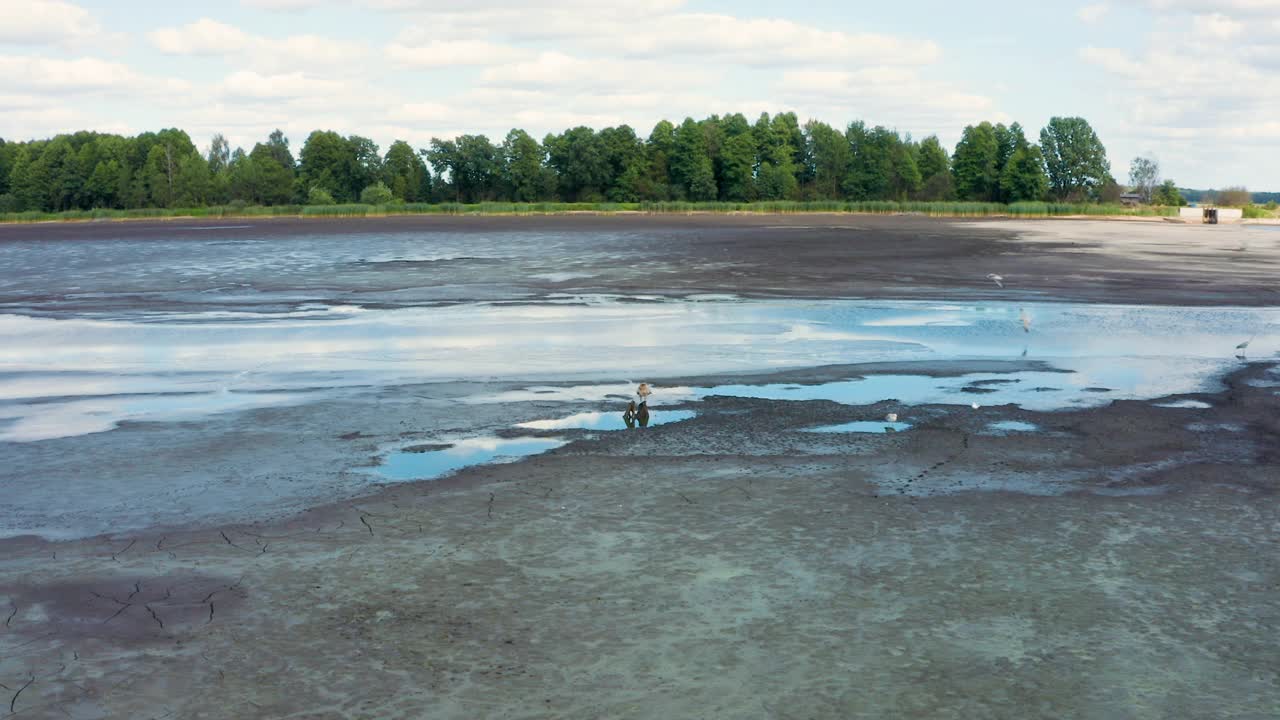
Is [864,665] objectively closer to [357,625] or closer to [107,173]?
[357,625]

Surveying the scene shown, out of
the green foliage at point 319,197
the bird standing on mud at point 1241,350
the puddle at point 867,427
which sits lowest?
the puddle at point 867,427

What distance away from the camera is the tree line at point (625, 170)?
158500 millimetres

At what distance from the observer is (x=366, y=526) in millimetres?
9359

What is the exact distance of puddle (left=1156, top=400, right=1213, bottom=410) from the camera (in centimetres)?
1413

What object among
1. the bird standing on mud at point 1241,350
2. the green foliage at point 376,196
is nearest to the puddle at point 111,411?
the bird standing on mud at point 1241,350

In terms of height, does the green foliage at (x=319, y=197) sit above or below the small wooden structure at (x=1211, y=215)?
above

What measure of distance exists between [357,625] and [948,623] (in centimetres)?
369

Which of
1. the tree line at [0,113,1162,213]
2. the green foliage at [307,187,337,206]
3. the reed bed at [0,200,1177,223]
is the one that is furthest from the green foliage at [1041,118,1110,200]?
the green foliage at [307,187,337,206]

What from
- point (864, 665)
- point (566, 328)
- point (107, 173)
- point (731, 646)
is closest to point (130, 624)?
point (731, 646)

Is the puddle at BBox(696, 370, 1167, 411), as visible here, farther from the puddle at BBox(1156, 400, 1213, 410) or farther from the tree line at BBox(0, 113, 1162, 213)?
the tree line at BBox(0, 113, 1162, 213)

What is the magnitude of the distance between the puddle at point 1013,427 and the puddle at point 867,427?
955mm

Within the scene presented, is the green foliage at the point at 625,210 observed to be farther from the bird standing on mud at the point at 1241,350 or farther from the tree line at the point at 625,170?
the bird standing on mud at the point at 1241,350

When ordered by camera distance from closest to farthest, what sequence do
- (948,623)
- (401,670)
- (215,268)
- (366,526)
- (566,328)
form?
(401,670)
(948,623)
(366,526)
(566,328)
(215,268)

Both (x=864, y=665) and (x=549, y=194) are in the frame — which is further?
(x=549, y=194)
